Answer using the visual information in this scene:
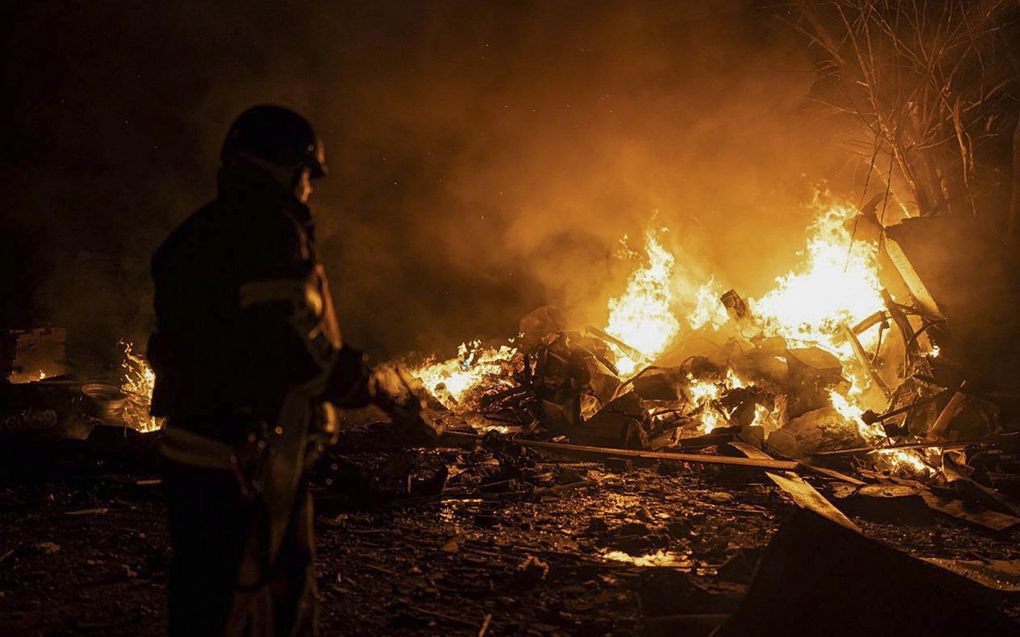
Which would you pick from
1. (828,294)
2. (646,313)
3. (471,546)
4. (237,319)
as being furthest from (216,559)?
(828,294)

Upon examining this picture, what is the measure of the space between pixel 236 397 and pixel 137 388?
31.3 feet

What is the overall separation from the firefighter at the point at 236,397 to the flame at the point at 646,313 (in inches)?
349

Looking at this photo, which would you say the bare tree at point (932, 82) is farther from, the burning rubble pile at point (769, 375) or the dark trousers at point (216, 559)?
the dark trousers at point (216, 559)

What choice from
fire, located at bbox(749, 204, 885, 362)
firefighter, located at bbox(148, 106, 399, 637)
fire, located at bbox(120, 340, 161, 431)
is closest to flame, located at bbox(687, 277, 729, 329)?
fire, located at bbox(749, 204, 885, 362)

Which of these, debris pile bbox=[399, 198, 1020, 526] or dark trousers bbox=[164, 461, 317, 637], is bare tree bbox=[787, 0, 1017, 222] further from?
dark trousers bbox=[164, 461, 317, 637]

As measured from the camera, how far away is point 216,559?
2.14m

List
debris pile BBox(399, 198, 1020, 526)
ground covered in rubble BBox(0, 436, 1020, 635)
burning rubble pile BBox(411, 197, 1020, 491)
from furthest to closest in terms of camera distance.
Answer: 1. burning rubble pile BBox(411, 197, 1020, 491)
2. debris pile BBox(399, 198, 1020, 526)
3. ground covered in rubble BBox(0, 436, 1020, 635)

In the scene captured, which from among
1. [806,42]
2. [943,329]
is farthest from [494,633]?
[806,42]

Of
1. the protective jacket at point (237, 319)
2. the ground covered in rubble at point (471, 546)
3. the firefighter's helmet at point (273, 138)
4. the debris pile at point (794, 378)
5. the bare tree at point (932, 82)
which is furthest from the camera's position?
the bare tree at point (932, 82)

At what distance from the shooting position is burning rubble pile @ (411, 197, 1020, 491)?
747cm

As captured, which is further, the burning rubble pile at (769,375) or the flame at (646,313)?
the flame at (646,313)

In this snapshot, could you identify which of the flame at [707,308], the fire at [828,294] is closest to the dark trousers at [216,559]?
the fire at [828,294]

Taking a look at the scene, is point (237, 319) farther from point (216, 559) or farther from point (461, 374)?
point (461, 374)

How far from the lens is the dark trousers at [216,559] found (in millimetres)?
2121
